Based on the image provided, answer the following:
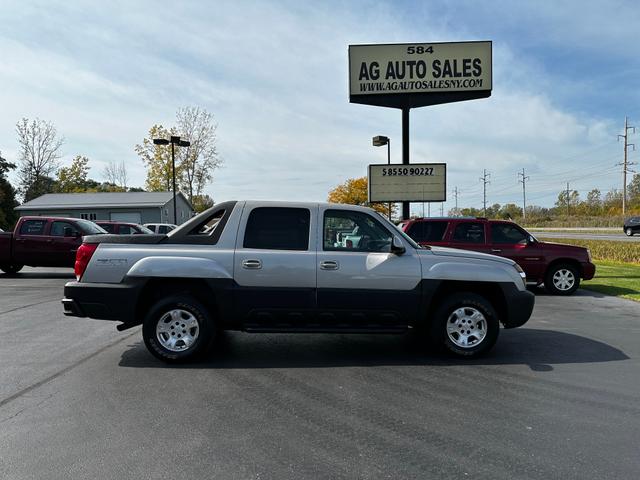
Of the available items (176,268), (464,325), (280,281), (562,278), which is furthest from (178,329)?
(562,278)

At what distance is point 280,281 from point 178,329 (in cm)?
134

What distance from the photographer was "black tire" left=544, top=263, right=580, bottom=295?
11.1 meters

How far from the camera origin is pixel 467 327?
5.62 metres

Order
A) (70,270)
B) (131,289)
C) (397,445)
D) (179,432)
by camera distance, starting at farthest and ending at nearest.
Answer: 1. (70,270)
2. (131,289)
3. (179,432)
4. (397,445)

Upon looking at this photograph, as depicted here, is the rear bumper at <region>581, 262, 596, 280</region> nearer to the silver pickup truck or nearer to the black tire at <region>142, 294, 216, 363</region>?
the silver pickup truck

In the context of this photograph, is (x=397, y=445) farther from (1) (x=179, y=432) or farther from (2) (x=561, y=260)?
(2) (x=561, y=260)

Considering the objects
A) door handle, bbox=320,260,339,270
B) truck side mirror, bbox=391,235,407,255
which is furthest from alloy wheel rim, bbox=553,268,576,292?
door handle, bbox=320,260,339,270

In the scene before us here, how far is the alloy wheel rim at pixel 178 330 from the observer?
17.7 ft

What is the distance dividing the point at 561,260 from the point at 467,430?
29.0 feet

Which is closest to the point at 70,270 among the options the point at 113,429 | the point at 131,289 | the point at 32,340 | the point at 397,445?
the point at 32,340

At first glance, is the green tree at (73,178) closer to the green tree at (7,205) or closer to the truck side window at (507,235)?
the green tree at (7,205)

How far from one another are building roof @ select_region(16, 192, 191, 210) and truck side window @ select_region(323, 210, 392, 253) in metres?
41.9

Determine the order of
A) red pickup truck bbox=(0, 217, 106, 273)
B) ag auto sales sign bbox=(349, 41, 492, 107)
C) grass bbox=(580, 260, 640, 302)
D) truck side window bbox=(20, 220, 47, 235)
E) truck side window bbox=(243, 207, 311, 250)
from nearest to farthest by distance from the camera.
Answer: truck side window bbox=(243, 207, 311, 250)
grass bbox=(580, 260, 640, 302)
red pickup truck bbox=(0, 217, 106, 273)
truck side window bbox=(20, 220, 47, 235)
ag auto sales sign bbox=(349, 41, 492, 107)

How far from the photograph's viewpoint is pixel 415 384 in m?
4.73
